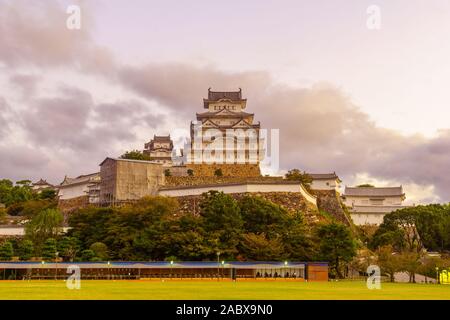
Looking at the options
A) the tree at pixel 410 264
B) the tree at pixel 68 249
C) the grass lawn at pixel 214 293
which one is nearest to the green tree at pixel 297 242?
the tree at pixel 410 264

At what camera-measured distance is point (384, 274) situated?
5400 cm

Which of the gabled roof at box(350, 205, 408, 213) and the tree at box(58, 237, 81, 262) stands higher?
the gabled roof at box(350, 205, 408, 213)

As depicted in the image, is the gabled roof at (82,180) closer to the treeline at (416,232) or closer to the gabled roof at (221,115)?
the gabled roof at (221,115)

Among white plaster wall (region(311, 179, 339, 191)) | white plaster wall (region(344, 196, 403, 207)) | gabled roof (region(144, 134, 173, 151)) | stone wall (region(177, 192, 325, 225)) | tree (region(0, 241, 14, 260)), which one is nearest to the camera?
tree (region(0, 241, 14, 260))

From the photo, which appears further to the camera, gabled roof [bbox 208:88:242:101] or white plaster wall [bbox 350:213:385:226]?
gabled roof [bbox 208:88:242:101]

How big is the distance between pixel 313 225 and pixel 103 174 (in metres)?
23.3

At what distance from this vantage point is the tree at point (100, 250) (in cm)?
5150

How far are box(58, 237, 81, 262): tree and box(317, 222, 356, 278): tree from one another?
2043 centimetres

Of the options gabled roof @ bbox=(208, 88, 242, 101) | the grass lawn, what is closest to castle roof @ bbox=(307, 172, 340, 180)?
gabled roof @ bbox=(208, 88, 242, 101)

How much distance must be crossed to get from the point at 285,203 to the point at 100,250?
19.2m

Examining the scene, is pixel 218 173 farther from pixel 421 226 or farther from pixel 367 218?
pixel 421 226

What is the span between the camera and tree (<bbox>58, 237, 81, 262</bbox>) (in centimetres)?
5328

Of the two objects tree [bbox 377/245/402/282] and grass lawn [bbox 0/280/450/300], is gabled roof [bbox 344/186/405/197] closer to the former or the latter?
tree [bbox 377/245/402/282]
